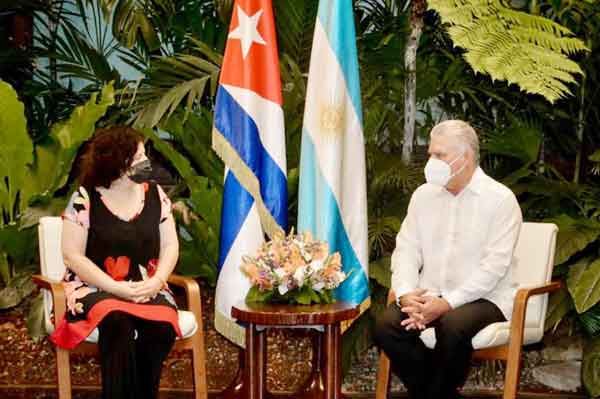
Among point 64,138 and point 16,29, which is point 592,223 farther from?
point 16,29

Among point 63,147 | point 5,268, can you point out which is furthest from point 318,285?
point 5,268

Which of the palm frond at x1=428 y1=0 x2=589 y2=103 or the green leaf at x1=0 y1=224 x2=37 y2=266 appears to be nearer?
the palm frond at x1=428 y1=0 x2=589 y2=103

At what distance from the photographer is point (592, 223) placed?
482cm

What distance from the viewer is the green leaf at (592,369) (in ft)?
14.8

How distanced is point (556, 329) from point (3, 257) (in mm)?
3043

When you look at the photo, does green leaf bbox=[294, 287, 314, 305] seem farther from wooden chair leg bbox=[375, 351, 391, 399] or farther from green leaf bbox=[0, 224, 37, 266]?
green leaf bbox=[0, 224, 37, 266]

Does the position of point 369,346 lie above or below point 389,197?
below

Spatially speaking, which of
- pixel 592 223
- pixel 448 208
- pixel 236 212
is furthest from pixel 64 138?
pixel 592 223

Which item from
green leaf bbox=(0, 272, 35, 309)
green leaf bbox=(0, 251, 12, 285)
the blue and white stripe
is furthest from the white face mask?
green leaf bbox=(0, 251, 12, 285)

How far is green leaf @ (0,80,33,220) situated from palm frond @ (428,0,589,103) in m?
2.24

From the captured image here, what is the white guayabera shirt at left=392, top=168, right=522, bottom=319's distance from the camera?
3.70 m

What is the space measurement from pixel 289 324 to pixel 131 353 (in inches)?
23.7

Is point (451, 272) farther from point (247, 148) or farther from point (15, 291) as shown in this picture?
point (15, 291)

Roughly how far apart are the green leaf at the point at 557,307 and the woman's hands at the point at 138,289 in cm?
201
